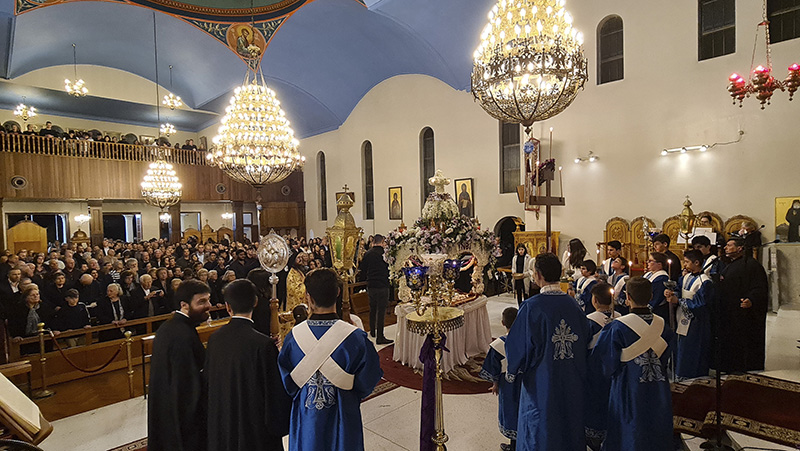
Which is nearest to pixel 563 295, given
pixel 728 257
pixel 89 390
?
pixel 728 257

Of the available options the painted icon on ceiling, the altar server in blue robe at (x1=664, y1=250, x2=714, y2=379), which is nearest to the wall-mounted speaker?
the painted icon on ceiling

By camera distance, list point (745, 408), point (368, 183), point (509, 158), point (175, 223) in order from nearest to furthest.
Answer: point (745, 408), point (509, 158), point (175, 223), point (368, 183)

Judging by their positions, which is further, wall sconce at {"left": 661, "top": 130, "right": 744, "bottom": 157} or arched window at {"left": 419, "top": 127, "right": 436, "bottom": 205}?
arched window at {"left": 419, "top": 127, "right": 436, "bottom": 205}

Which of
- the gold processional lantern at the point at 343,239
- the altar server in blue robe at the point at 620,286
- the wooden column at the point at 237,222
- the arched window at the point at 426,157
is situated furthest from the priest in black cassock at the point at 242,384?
the wooden column at the point at 237,222

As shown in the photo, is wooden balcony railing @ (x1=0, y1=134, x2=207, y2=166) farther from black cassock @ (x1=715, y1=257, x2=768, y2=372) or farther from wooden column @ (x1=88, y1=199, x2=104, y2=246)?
black cassock @ (x1=715, y1=257, x2=768, y2=372)

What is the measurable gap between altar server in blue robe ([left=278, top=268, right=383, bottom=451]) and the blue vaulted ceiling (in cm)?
1114

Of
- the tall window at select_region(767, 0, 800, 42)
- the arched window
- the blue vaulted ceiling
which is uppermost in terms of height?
the blue vaulted ceiling

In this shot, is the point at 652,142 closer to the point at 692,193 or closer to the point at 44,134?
the point at 692,193

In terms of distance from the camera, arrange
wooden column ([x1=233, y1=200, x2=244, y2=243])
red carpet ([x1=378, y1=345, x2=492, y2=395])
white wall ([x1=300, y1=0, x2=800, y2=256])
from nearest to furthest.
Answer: red carpet ([x1=378, y1=345, x2=492, y2=395]) → white wall ([x1=300, y1=0, x2=800, y2=256]) → wooden column ([x1=233, y1=200, x2=244, y2=243])

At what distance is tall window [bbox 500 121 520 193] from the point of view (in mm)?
13711

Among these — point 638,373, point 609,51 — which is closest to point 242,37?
point 609,51

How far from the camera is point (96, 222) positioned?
642 inches

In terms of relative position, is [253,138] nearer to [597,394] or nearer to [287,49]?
[597,394]

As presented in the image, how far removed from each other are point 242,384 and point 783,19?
12204 mm
